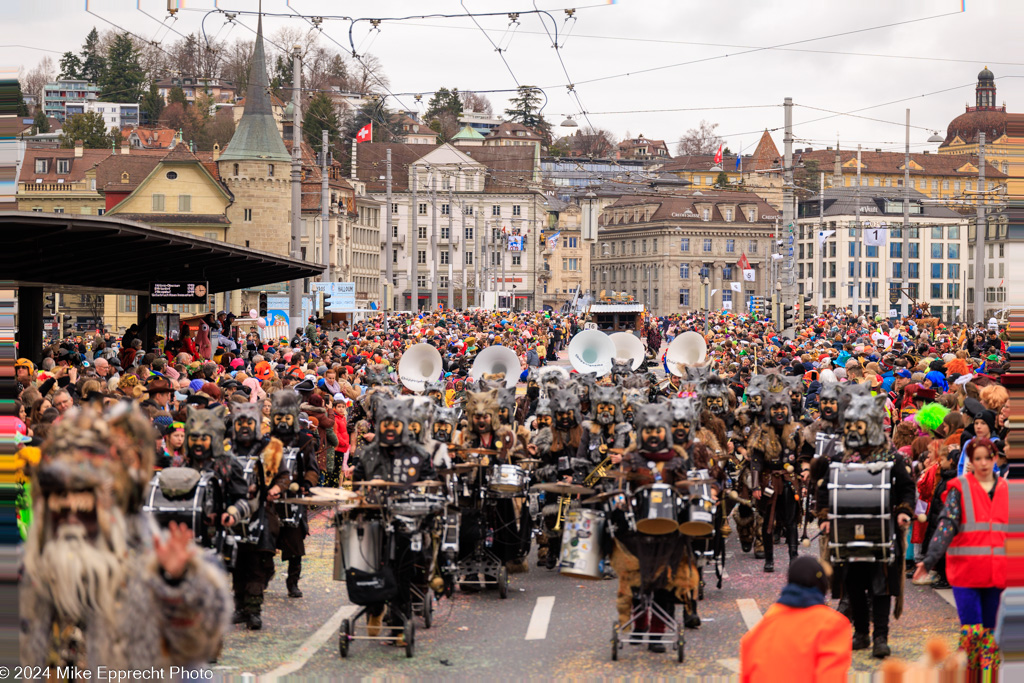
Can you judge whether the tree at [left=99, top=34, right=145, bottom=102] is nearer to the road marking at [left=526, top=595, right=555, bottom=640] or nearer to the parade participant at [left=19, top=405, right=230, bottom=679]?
Answer: the road marking at [left=526, top=595, right=555, bottom=640]

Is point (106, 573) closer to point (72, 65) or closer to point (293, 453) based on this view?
point (293, 453)

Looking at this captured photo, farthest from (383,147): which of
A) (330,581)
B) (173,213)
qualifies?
(330,581)

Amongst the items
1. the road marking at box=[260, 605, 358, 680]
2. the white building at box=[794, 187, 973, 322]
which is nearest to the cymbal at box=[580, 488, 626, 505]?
the road marking at box=[260, 605, 358, 680]

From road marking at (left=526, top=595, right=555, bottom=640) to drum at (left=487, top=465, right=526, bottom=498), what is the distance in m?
1.04

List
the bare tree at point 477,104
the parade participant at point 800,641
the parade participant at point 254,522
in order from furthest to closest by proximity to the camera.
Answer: the bare tree at point 477,104, the parade participant at point 254,522, the parade participant at point 800,641

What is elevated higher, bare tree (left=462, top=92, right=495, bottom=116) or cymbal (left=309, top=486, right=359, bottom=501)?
bare tree (left=462, top=92, right=495, bottom=116)

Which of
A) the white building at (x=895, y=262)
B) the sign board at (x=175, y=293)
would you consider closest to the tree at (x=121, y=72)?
the white building at (x=895, y=262)

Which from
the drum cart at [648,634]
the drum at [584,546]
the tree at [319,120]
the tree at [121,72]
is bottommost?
the drum cart at [648,634]

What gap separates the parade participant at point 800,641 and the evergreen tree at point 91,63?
133 m

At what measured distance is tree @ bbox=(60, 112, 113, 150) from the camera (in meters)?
104

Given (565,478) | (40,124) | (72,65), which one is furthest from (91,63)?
(565,478)

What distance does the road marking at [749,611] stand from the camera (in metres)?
11.1

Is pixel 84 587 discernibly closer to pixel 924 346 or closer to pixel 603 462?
pixel 603 462

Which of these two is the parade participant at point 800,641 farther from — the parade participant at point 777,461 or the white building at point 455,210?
the white building at point 455,210
